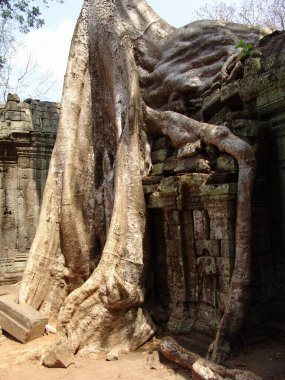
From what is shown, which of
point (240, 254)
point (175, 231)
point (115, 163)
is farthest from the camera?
point (115, 163)

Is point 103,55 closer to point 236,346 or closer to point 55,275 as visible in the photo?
point 55,275

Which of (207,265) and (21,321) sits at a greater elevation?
(207,265)

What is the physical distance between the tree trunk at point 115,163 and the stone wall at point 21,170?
242 cm

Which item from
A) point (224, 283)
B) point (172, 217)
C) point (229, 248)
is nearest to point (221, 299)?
point (224, 283)

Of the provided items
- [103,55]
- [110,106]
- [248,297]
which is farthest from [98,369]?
[103,55]

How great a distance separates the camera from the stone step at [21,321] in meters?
4.09

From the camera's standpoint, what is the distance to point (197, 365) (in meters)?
2.82

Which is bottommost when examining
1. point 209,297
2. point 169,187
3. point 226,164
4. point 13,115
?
point 209,297

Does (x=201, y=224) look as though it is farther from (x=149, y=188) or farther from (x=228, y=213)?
(x=149, y=188)

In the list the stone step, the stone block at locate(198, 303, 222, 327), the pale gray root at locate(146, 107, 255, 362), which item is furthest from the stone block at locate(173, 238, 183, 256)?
the stone step

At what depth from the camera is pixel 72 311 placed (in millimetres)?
3949

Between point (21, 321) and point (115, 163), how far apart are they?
6.64 feet

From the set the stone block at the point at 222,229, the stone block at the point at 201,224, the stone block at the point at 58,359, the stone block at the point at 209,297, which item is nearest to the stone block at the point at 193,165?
the stone block at the point at 201,224

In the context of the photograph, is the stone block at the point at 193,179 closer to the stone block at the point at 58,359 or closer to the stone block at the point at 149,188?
the stone block at the point at 149,188
